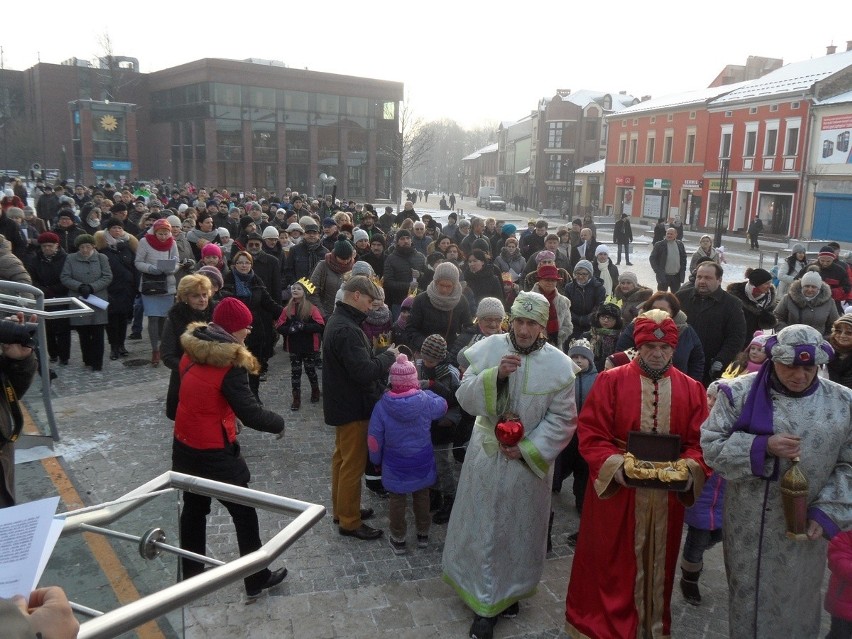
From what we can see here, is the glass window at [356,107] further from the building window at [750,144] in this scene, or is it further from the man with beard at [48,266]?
the man with beard at [48,266]

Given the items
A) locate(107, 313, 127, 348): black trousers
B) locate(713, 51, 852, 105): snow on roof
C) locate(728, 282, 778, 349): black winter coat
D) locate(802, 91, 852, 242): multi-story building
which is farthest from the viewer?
locate(713, 51, 852, 105): snow on roof

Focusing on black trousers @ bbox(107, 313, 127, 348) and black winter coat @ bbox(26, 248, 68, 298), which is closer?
black winter coat @ bbox(26, 248, 68, 298)

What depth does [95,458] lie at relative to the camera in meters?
6.22

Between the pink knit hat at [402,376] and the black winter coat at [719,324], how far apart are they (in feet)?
10.1

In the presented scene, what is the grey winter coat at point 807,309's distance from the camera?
294 inches

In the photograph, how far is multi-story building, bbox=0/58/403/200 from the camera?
52.6 meters

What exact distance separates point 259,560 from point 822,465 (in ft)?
9.49

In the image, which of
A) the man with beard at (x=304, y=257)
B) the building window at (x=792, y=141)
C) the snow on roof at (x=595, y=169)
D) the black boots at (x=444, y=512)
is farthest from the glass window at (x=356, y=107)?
the black boots at (x=444, y=512)

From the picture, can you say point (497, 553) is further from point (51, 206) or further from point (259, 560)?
point (51, 206)

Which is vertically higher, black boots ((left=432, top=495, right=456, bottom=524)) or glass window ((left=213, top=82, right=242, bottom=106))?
glass window ((left=213, top=82, right=242, bottom=106))

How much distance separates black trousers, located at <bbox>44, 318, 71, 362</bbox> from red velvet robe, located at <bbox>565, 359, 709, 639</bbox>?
25.7ft

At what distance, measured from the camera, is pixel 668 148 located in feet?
151

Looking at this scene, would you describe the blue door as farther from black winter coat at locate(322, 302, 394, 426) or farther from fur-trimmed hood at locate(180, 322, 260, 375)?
fur-trimmed hood at locate(180, 322, 260, 375)

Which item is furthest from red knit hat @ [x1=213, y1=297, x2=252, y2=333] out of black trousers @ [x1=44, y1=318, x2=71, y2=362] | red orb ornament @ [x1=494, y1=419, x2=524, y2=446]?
black trousers @ [x1=44, y1=318, x2=71, y2=362]
